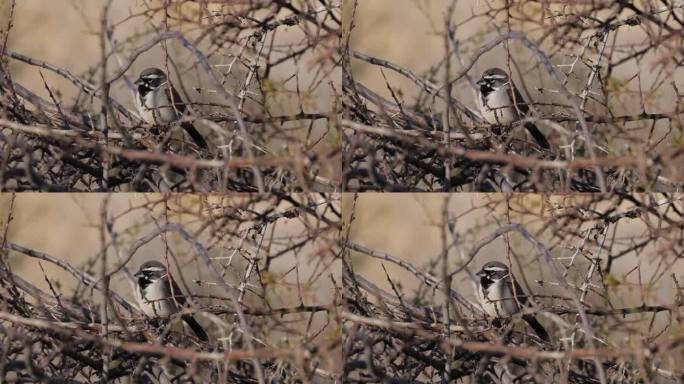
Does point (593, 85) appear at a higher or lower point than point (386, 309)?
higher

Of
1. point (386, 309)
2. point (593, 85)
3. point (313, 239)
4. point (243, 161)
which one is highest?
point (593, 85)

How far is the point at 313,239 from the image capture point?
3875mm

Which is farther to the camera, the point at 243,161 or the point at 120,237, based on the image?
the point at 120,237

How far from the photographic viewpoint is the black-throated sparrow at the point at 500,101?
3949 millimetres

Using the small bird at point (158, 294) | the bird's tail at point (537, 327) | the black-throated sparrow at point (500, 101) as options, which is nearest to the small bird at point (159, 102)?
the small bird at point (158, 294)

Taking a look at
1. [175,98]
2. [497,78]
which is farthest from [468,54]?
[175,98]

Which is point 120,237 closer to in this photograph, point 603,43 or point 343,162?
point 343,162

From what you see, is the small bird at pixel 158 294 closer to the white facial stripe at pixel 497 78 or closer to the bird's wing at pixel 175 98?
the bird's wing at pixel 175 98

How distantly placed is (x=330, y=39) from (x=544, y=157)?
0.86 meters

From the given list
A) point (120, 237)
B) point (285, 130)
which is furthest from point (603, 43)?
point (120, 237)

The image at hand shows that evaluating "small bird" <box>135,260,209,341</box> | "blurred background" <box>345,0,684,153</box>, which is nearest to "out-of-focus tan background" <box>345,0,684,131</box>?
"blurred background" <box>345,0,684,153</box>

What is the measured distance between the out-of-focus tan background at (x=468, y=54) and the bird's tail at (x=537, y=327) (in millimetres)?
787

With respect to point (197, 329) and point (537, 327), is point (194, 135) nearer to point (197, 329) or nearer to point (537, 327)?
point (197, 329)

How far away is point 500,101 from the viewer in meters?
3.95
